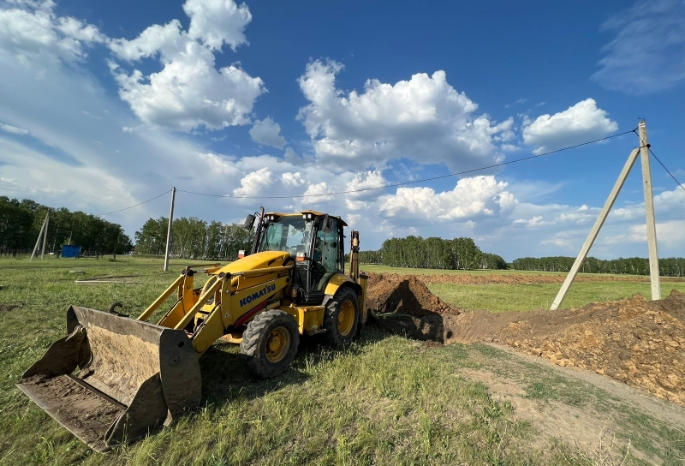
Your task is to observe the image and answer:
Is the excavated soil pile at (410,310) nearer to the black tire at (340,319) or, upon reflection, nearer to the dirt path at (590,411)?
the black tire at (340,319)

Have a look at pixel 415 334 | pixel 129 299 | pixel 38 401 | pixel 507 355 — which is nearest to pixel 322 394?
pixel 38 401

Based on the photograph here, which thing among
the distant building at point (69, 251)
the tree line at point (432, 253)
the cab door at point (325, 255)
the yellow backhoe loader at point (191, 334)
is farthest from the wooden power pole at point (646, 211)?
the tree line at point (432, 253)

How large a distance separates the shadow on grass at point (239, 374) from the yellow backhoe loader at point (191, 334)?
0.70 feet

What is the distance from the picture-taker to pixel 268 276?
5.99 meters

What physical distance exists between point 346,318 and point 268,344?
9.04 feet

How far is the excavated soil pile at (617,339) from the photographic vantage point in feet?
19.9

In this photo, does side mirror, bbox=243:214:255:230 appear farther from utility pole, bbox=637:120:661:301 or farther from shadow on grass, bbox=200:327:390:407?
utility pole, bbox=637:120:661:301

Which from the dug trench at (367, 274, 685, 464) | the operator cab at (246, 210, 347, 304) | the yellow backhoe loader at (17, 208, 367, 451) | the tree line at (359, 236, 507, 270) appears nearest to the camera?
the yellow backhoe loader at (17, 208, 367, 451)

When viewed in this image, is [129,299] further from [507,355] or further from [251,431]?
[507,355]

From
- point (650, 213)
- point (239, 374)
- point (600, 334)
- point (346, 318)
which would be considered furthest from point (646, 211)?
point (239, 374)

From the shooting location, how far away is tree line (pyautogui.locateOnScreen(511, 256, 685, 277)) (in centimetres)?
10006

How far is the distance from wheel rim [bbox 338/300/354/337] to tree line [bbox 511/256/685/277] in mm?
104410

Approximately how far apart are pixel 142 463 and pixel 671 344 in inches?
339

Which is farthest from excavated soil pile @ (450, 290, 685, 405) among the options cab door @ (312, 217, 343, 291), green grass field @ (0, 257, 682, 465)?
cab door @ (312, 217, 343, 291)
